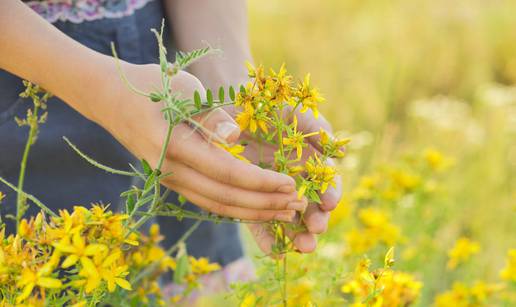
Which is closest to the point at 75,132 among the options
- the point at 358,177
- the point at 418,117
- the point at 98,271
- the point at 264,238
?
the point at 264,238

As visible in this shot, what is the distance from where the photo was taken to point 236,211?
2.67 feet

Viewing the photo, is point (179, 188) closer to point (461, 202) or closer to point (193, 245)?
point (193, 245)

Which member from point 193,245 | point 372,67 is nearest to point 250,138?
point 193,245

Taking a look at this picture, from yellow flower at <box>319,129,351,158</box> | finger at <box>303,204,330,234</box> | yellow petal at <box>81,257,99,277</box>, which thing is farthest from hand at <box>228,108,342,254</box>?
yellow petal at <box>81,257,99,277</box>

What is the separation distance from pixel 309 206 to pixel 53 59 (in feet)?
1.17

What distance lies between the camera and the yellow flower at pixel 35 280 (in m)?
0.64

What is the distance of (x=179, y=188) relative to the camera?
816mm

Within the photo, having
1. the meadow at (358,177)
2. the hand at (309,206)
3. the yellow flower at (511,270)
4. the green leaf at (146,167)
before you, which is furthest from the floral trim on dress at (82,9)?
the yellow flower at (511,270)

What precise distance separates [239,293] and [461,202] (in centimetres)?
154

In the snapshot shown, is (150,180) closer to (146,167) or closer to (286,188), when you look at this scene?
(146,167)

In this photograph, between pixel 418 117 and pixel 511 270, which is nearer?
pixel 511 270

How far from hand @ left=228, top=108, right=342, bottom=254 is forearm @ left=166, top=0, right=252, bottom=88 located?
0.54 feet

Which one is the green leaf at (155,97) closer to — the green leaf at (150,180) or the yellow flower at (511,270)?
the green leaf at (150,180)

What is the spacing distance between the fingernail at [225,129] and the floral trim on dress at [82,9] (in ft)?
1.40
